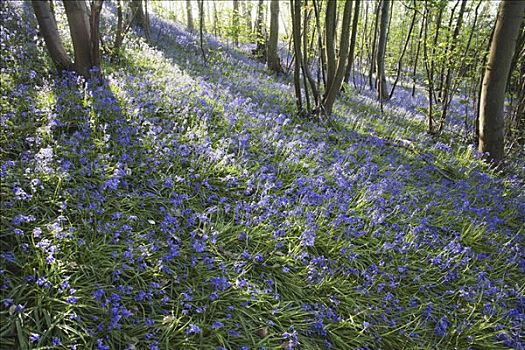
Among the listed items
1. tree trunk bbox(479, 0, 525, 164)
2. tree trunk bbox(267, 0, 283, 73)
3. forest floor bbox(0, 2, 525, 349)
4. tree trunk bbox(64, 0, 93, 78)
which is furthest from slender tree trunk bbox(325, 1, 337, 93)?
tree trunk bbox(267, 0, 283, 73)

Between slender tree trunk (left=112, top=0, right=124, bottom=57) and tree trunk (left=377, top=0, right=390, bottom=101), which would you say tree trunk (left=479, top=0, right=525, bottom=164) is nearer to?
tree trunk (left=377, top=0, right=390, bottom=101)

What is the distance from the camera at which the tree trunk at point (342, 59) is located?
6.23 meters

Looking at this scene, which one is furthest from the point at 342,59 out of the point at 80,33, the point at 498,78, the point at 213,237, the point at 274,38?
the point at 274,38

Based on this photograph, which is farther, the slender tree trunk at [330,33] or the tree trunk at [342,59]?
the slender tree trunk at [330,33]

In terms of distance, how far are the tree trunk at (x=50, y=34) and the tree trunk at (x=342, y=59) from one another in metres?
4.48

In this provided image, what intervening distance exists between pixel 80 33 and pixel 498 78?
7.01 meters

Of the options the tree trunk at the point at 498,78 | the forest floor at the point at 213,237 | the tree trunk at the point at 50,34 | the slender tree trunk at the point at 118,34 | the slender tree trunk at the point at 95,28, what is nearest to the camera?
the forest floor at the point at 213,237

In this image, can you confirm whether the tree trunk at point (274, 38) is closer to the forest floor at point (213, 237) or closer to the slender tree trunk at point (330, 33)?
the slender tree trunk at point (330, 33)

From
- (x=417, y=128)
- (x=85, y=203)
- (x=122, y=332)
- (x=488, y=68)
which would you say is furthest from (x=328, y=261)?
(x=417, y=128)

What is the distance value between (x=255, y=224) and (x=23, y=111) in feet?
9.38

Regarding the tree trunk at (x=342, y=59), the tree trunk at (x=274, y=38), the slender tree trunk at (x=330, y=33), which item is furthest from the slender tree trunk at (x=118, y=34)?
the tree trunk at (x=274, y=38)

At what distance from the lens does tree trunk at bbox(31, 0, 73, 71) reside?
15.5ft

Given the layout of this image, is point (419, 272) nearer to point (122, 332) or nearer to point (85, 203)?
point (122, 332)

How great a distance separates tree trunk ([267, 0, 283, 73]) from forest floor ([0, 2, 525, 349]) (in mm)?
6355
